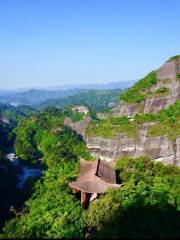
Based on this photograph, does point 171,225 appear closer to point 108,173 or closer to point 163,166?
point 108,173

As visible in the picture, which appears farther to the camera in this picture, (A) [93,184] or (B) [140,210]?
(A) [93,184]

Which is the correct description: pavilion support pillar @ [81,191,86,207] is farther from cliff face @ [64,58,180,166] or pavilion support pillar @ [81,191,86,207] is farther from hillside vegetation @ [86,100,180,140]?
hillside vegetation @ [86,100,180,140]

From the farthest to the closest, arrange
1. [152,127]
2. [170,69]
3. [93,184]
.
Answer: [170,69]
[152,127]
[93,184]

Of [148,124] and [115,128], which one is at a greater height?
[148,124]

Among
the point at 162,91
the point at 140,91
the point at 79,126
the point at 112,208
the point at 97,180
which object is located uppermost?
the point at 162,91

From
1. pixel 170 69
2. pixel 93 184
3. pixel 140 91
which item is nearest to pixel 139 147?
pixel 93 184

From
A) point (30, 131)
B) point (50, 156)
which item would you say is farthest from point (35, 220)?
point (30, 131)

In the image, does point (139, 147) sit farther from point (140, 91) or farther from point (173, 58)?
point (173, 58)
